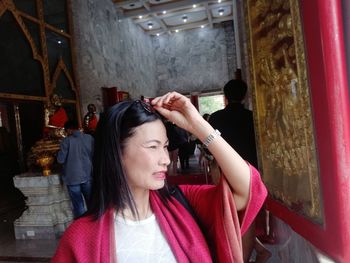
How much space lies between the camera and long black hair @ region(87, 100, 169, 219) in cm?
116

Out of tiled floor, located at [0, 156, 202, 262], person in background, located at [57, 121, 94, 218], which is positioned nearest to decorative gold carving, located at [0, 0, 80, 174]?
person in background, located at [57, 121, 94, 218]

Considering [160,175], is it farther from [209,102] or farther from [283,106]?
[209,102]

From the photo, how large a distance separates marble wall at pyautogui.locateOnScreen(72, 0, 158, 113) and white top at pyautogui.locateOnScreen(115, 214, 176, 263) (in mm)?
8776

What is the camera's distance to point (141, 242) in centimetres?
114

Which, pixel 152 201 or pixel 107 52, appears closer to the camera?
pixel 152 201

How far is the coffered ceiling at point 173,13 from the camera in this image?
12203 mm

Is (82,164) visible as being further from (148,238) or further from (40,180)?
(148,238)

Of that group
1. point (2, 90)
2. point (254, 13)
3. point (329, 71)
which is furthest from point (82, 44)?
point (329, 71)

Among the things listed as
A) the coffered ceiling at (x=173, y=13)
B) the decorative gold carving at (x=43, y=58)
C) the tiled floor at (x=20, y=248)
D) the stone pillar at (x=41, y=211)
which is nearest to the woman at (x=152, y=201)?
the tiled floor at (x=20, y=248)

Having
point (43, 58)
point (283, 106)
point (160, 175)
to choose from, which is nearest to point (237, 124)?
point (283, 106)

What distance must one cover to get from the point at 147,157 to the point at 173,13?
1325cm

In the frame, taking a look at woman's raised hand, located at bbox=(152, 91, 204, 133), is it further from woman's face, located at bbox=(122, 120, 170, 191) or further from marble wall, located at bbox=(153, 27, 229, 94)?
marble wall, located at bbox=(153, 27, 229, 94)

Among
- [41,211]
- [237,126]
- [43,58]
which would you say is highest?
[43,58]

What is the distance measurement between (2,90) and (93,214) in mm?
6207
